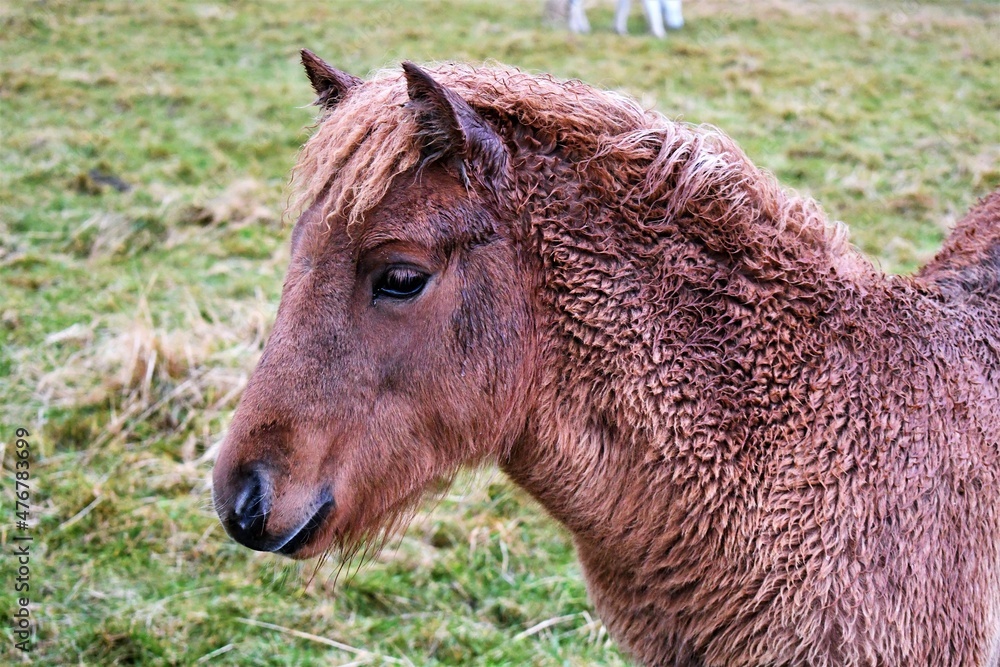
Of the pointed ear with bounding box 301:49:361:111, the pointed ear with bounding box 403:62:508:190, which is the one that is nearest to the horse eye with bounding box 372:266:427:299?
the pointed ear with bounding box 403:62:508:190

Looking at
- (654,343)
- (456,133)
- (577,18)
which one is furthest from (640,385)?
(577,18)

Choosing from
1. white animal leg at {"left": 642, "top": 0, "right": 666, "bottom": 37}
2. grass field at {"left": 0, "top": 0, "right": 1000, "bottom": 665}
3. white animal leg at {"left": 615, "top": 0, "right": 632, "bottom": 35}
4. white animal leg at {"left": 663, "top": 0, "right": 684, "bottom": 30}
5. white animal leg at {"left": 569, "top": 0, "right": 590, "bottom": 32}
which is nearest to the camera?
grass field at {"left": 0, "top": 0, "right": 1000, "bottom": 665}

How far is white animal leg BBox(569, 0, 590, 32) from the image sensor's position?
13320 millimetres

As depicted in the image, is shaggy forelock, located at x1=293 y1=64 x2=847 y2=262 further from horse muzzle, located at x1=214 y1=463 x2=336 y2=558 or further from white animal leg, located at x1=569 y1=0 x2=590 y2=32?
white animal leg, located at x1=569 y1=0 x2=590 y2=32

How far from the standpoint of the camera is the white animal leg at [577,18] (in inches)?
524

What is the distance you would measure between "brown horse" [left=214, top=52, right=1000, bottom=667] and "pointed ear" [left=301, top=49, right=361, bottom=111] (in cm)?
27

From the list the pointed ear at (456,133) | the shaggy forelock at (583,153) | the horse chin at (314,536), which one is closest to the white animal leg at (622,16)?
the shaggy forelock at (583,153)

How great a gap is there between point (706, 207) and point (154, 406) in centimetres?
391

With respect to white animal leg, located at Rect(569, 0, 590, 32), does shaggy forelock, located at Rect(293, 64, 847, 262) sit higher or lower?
higher

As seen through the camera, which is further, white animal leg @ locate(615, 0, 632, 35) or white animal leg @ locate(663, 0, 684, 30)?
white animal leg @ locate(663, 0, 684, 30)

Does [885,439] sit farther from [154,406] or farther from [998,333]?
[154,406]

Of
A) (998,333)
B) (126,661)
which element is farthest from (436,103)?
(126,661)

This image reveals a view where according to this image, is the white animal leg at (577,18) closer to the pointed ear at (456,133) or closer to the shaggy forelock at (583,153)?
the shaggy forelock at (583,153)

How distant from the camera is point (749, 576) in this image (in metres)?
2.07
